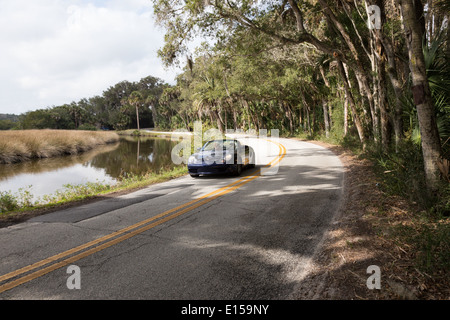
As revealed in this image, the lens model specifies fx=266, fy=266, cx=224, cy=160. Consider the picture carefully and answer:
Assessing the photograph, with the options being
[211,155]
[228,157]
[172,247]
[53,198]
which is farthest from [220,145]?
[172,247]

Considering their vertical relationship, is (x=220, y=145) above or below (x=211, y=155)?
above

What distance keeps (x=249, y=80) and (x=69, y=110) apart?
258 feet

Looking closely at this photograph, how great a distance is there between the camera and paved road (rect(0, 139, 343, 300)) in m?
2.94

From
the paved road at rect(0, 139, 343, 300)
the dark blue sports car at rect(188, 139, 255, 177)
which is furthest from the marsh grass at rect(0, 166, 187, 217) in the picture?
the dark blue sports car at rect(188, 139, 255, 177)

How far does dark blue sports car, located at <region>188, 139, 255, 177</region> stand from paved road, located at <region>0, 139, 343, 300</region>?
8.46ft

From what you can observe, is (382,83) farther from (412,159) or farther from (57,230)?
(57,230)

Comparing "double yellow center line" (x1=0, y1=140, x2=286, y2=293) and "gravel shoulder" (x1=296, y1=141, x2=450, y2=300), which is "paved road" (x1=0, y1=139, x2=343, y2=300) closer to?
"double yellow center line" (x1=0, y1=140, x2=286, y2=293)

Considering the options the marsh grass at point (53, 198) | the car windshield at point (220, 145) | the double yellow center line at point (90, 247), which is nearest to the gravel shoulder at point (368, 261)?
the double yellow center line at point (90, 247)

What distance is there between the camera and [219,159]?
30.9 ft

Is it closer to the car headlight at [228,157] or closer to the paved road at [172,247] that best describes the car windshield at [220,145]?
the car headlight at [228,157]

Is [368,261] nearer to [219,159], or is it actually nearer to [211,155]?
[219,159]

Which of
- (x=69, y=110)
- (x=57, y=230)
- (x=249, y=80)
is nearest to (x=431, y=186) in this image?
(x=57, y=230)

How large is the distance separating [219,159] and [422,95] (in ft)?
20.1

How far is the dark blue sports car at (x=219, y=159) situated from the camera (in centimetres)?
938
